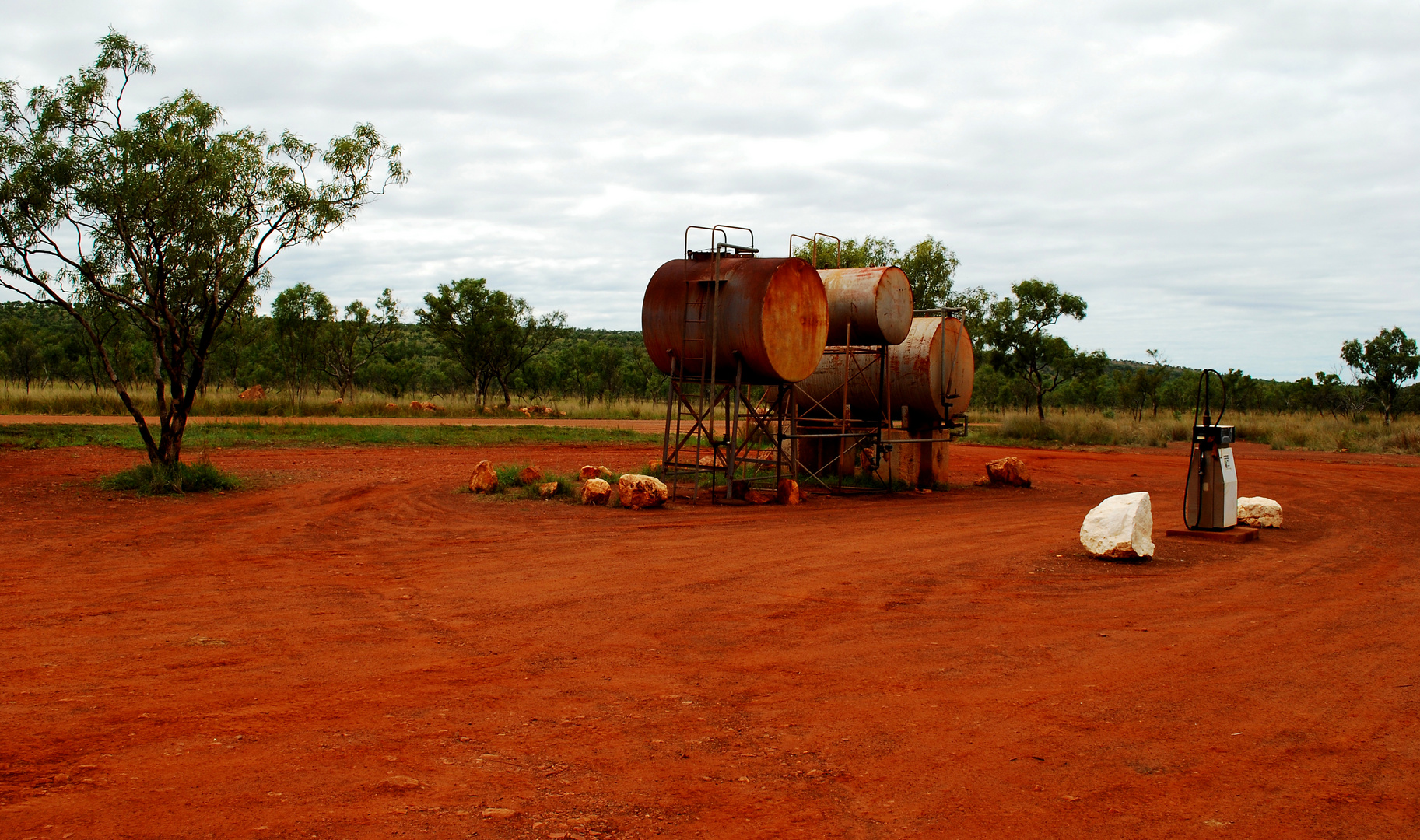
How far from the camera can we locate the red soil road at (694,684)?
4621mm

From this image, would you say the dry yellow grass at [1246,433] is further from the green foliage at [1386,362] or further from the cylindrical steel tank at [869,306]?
the cylindrical steel tank at [869,306]

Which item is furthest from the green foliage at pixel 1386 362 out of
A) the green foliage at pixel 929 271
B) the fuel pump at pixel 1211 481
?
the fuel pump at pixel 1211 481

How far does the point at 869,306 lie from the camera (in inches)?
755

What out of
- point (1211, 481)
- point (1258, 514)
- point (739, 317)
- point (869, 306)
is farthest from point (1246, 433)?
point (739, 317)

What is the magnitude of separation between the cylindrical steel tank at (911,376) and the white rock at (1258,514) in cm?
686

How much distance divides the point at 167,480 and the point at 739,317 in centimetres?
1008

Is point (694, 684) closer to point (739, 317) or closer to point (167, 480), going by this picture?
point (739, 317)

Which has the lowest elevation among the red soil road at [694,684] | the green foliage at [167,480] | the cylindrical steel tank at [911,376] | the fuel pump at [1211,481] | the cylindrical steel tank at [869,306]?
the red soil road at [694,684]

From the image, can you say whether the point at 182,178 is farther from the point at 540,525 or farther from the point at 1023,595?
the point at 1023,595

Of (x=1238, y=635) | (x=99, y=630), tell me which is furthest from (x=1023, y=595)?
(x=99, y=630)

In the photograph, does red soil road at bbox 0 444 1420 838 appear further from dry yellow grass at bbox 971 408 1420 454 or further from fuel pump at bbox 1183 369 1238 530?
dry yellow grass at bbox 971 408 1420 454

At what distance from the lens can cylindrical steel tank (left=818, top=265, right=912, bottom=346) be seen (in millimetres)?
19141

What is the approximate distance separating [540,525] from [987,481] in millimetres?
12544

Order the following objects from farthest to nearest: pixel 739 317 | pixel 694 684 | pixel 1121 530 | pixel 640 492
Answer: pixel 739 317 → pixel 640 492 → pixel 1121 530 → pixel 694 684
